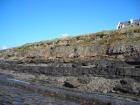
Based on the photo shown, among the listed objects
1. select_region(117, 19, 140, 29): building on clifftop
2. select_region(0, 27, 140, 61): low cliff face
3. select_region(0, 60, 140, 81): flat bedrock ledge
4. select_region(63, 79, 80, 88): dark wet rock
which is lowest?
select_region(63, 79, 80, 88): dark wet rock

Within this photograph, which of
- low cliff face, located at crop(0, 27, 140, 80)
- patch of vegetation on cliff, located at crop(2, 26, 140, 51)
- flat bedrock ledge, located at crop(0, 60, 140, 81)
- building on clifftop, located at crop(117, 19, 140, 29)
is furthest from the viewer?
building on clifftop, located at crop(117, 19, 140, 29)

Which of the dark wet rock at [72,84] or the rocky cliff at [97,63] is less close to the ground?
the rocky cliff at [97,63]

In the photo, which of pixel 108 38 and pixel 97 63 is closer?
pixel 97 63

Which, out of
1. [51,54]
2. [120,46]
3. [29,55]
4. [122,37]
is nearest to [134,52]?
[120,46]

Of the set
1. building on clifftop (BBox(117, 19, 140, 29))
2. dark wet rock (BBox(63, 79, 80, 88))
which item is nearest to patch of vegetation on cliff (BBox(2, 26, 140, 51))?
dark wet rock (BBox(63, 79, 80, 88))

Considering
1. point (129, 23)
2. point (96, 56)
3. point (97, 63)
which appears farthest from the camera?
point (129, 23)

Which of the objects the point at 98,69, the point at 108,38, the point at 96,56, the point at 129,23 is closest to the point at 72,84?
the point at 98,69

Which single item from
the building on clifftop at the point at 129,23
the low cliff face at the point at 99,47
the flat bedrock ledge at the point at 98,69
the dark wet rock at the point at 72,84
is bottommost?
the dark wet rock at the point at 72,84

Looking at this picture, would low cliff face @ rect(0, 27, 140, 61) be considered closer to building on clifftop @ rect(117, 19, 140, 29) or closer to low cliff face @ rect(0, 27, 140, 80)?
low cliff face @ rect(0, 27, 140, 80)

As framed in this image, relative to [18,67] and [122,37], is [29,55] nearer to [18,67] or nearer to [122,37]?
[18,67]

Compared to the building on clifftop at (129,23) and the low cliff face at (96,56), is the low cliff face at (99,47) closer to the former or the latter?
the low cliff face at (96,56)

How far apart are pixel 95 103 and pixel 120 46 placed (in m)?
19.5

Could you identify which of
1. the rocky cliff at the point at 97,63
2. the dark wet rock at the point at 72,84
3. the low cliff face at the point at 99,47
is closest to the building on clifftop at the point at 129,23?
the low cliff face at the point at 99,47

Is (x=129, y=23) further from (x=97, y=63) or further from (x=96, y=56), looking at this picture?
(x=97, y=63)
